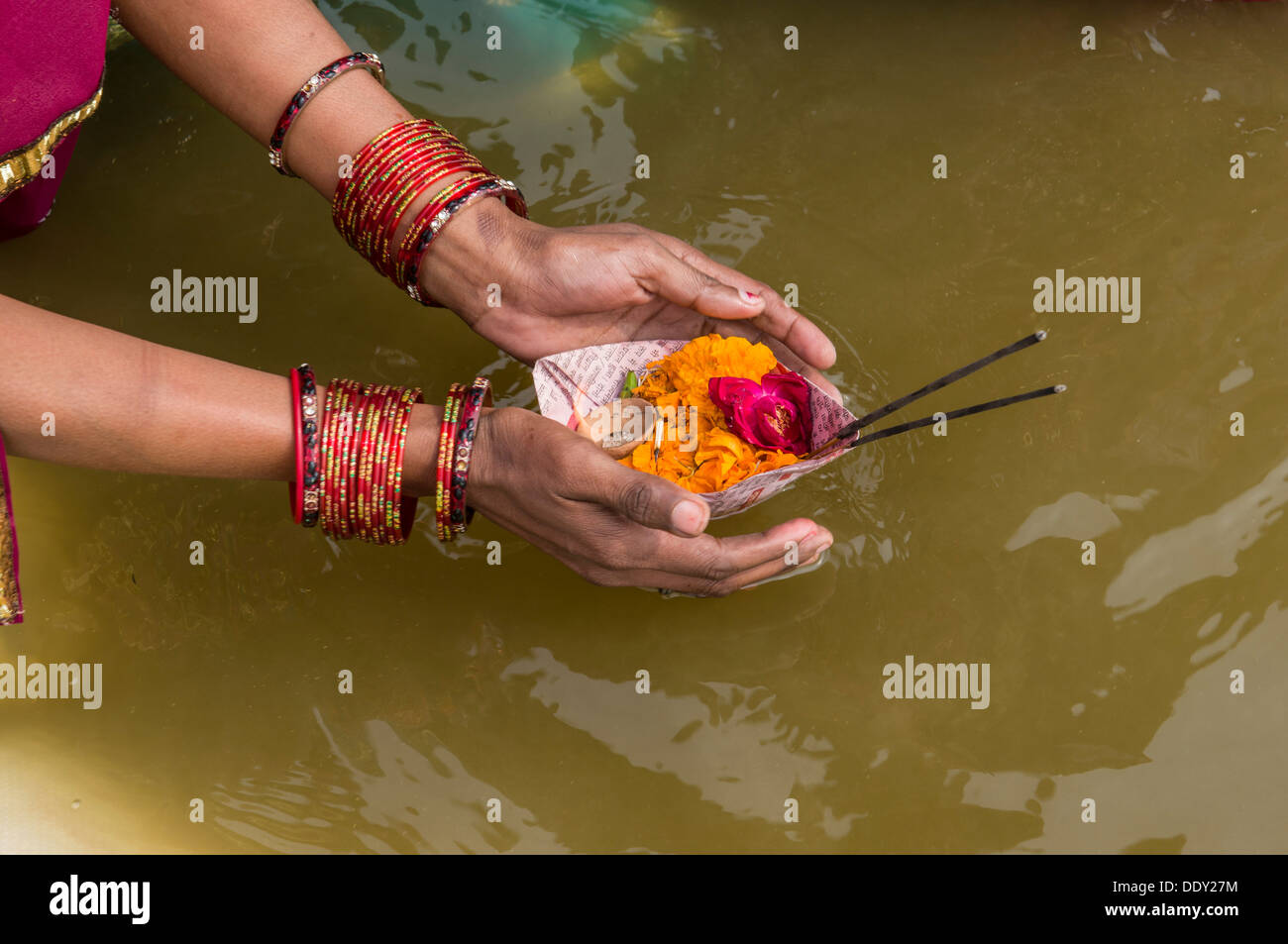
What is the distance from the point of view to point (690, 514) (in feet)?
3.45

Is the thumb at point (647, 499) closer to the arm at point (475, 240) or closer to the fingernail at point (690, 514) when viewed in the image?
the fingernail at point (690, 514)

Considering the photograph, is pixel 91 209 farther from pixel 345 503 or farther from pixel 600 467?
pixel 600 467

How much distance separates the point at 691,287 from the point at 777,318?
4.5 inches

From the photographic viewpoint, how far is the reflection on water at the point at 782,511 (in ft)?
4.47

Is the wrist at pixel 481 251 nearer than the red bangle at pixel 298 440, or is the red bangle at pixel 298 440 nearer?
the red bangle at pixel 298 440

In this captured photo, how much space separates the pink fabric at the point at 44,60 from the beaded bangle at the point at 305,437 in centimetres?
37

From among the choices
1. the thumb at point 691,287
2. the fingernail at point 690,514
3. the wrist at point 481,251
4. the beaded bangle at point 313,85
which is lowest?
the fingernail at point 690,514

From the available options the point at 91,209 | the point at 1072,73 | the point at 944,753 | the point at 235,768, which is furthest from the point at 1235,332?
the point at 91,209

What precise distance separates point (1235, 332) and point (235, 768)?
1452 millimetres

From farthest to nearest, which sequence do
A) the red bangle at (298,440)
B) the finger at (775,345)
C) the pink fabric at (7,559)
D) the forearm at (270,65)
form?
the finger at (775,345) < the forearm at (270,65) < the red bangle at (298,440) < the pink fabric at (7,559)

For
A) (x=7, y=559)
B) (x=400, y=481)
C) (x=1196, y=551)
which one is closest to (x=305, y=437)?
(x=400, y=481)

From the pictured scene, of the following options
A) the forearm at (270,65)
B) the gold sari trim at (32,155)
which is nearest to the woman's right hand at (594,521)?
the forearm at (270,65)

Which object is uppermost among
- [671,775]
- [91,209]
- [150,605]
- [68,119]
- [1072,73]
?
[1072,73]

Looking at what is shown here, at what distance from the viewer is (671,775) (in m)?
1.37
